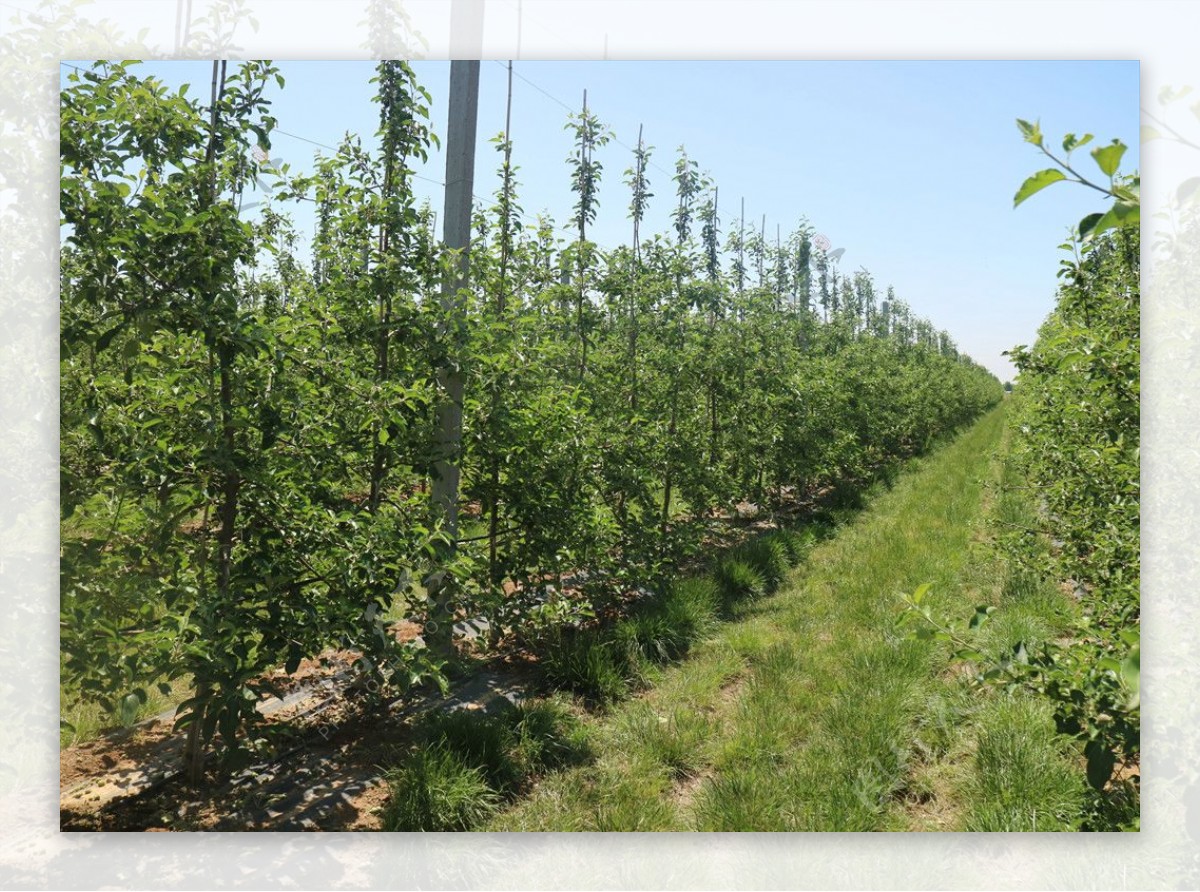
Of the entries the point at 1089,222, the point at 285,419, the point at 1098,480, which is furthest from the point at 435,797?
the point at 1098,480

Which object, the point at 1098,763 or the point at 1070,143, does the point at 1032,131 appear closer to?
the point at 1070,143

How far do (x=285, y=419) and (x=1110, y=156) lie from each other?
96.0 inches

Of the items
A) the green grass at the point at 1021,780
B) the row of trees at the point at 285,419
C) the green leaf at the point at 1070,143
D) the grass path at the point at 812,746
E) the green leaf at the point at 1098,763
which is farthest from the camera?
the grass path at the point at 812,746

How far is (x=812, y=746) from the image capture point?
3156mm

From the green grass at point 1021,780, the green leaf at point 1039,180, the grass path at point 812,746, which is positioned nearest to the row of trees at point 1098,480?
the green leaf at point 1039,180

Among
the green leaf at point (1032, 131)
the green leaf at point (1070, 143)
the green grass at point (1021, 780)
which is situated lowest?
the green grass at point (1021, 780)

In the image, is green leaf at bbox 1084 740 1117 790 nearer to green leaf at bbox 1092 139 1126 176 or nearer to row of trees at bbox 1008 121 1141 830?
row of trees at bbox 1008 121 1141 830

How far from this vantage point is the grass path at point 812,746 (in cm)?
273

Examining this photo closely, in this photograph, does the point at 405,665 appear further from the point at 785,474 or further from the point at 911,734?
the point at 785,474

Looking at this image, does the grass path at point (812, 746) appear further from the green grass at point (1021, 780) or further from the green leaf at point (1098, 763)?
the green leaf at point (1098, 763)

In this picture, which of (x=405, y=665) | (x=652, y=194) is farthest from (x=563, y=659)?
(x=652, y=194)

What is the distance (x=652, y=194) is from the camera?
626cm

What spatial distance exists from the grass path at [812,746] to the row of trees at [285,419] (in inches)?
32.3

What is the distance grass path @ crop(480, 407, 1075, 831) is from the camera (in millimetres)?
2732
